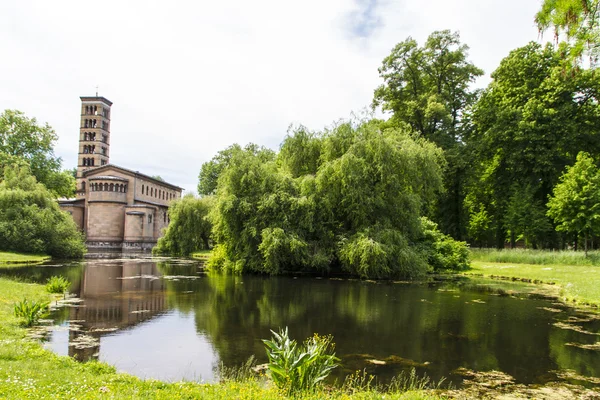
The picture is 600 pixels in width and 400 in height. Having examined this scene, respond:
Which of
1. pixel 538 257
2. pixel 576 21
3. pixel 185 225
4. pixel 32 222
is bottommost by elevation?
pixel 538 257

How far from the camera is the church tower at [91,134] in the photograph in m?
75.8

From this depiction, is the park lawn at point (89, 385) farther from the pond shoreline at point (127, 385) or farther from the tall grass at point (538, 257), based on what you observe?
the tall grass at point (538, 257)

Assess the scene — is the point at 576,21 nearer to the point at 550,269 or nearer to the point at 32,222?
the point at 550,269

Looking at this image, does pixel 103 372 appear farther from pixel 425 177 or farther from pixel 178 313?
pixel 425 177

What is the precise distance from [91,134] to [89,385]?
78128mm

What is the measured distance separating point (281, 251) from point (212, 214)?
6654 mm

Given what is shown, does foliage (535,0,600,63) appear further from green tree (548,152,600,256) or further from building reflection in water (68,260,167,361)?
green tree (548,152,600,256)

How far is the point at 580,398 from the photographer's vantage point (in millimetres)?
7723

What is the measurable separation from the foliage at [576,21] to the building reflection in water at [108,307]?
11.6 meters

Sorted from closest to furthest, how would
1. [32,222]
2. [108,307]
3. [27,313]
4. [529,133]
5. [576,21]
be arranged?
[576,21] → [27,313] → [108,307] → [529,133] → [32,222]

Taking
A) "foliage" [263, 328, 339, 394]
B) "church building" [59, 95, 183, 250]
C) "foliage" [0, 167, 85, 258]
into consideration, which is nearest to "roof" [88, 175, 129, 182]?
"church building" [59, 95, 183, 250]

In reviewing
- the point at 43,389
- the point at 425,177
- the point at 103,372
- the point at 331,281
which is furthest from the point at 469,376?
the point at 425,177

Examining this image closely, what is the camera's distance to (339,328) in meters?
13.2

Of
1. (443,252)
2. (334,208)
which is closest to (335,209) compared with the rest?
(334,208)
